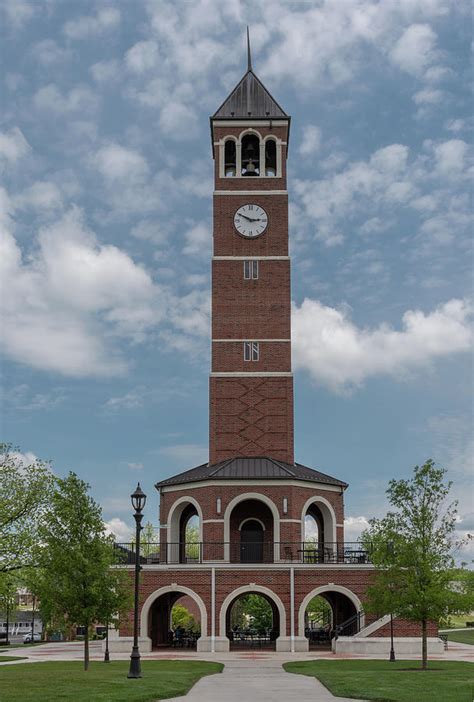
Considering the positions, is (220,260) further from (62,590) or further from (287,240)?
(62,590)

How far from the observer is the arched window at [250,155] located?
5459cm

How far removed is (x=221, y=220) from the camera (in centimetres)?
5309

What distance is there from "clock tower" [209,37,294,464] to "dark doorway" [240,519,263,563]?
4.11 m

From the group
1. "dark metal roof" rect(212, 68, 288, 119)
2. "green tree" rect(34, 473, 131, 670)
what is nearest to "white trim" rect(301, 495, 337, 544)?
"green tree" rect(34, 473, 131, 670)

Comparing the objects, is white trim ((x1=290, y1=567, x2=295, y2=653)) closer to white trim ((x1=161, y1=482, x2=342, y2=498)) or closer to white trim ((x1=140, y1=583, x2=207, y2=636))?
white trim ((x1=140, y1=583, x2=207, y2=636))

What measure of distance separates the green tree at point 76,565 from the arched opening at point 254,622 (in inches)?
614

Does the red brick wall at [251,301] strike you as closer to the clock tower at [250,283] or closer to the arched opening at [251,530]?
the clock tower at [250,283]

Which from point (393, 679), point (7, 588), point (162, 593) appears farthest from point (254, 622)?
point (393, 679)

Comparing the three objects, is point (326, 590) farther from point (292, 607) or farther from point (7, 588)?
point (7, 588)

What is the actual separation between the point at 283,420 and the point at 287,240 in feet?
38.7

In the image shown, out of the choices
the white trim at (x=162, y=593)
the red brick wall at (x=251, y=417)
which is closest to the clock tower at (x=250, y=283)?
the red brick wall at (x=251, y=417)

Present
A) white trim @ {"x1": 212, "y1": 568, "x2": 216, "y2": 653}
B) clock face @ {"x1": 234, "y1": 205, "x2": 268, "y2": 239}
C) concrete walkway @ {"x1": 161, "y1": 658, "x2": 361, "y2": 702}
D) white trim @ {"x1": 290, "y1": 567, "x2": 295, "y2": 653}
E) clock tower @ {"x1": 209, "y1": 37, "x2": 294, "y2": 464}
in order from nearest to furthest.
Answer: concrete walkway @ {"x1": 161, "y1": 658, "x2": 361, "y2": 702} → white trim @ {"x1": 212, "y1": 568, "x2": 216, "y2": 653} → white trim @ {"x1": 290, "y1": 567, "x2": 295, "y2": 653} → clock tower @ {"x1": 209, "y1": 37, "x2": 294, "y2": 464} → clock face @ {"x1": 234, "y1": 205, "x2": 268, "y2": 239}

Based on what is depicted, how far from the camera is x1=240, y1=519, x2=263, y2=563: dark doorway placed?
151 ft

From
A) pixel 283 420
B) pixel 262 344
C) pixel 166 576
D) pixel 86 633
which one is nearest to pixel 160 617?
pixel 166 576
